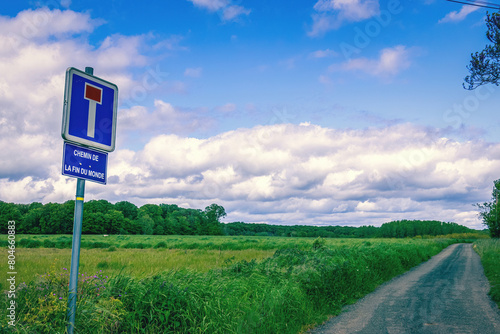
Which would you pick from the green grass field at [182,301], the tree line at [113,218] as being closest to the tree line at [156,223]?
the tree line at [113,218]

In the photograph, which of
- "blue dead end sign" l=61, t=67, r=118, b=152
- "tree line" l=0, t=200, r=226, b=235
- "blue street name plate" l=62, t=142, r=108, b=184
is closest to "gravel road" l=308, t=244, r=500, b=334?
"blue street name plate" l=62, t=142, r=108, b=184

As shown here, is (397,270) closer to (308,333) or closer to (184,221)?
(308,333)

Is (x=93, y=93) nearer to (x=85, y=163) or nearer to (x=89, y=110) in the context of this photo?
(x=89, y=110)

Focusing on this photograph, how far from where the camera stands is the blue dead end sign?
3.46 metres

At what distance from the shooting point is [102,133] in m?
3.75

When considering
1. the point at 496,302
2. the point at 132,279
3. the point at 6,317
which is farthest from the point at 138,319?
the point at 496,302

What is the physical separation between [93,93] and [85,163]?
29.4 inches

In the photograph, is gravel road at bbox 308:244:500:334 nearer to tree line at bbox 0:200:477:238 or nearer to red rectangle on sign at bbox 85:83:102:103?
red rectangle on sign at bbox 85:83:102:103

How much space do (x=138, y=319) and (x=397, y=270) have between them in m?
15.8

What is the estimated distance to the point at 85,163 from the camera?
352cm

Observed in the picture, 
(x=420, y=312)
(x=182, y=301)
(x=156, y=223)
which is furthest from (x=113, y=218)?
(x=182, y=301)

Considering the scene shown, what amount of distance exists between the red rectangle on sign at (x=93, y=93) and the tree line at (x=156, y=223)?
5142cm

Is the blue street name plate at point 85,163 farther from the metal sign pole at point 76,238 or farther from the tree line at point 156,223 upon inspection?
the tree line at point 156,223

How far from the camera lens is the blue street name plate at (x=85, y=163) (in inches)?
132
